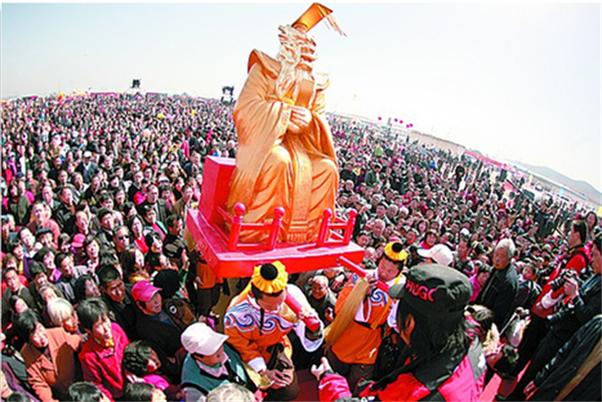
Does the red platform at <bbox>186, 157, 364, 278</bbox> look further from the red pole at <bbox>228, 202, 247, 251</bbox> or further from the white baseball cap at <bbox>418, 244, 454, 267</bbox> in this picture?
the white baseball cap at <bbox>418, 244, 454, 267</bbox>

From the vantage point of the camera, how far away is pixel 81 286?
3408 millimetres

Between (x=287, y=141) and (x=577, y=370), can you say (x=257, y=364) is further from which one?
(x=287, y=141)

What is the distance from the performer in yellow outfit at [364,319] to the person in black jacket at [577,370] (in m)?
1.30

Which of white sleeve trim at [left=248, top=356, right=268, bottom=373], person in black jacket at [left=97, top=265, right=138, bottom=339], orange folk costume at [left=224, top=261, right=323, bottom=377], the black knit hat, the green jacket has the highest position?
the black knit hat

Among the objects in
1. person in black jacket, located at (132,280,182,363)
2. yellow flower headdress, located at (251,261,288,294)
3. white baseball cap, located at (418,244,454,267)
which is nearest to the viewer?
yellow flower headdress, located at (251,261,288,294)

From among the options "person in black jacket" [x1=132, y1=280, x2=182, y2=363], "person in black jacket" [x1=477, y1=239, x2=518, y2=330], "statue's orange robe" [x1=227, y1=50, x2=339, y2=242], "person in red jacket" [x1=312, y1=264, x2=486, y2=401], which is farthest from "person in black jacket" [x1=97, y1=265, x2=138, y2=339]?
"person in black jacket" [x1=477, y1=239, x2=518, y2=330]

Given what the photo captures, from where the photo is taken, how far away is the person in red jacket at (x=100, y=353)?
8.47 ft

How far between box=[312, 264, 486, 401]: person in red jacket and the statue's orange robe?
3.02 meters

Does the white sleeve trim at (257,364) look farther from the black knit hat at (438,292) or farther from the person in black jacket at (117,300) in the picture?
the black knit hat at (438,292)

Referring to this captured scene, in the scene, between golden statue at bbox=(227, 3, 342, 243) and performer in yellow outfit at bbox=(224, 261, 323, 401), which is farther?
golden statue at bbox=(227, 3, 342, 243)

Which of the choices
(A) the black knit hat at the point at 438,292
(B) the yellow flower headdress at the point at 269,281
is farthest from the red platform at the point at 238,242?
(A) the black knit hat at the point at 438,292

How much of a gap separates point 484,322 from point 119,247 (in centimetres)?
414

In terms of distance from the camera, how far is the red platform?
3984 millimetres

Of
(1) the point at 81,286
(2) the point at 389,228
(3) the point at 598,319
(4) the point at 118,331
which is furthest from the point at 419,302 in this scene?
(2) the point at 389,228
